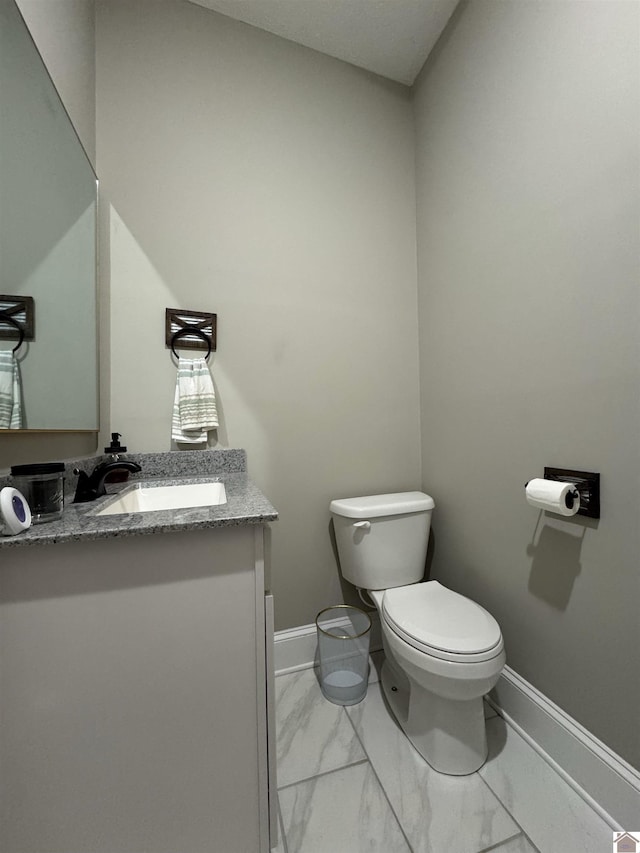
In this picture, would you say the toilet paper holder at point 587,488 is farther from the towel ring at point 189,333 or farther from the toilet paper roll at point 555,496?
the towel ring at point 189,333

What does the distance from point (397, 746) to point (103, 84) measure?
8.51 ft

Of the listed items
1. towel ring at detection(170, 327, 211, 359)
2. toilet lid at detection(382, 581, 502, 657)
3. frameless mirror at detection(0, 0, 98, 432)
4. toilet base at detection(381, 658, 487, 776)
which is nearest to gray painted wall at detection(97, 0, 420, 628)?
towel ring at detection(170, 327, 211, 359)

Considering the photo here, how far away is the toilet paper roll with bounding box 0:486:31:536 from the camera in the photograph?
2.06ft

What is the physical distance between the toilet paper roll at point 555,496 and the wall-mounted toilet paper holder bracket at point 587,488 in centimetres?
2

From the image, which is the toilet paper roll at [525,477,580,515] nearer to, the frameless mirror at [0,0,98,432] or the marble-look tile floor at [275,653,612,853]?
the marble-look tile floor at [275,653,612,853]

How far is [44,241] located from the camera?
0.97 m

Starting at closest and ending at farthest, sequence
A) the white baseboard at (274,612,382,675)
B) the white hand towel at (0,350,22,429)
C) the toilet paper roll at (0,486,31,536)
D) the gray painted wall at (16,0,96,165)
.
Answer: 1. the toilet paper roll at (0,486,31,536)
2. the white hand towel at (0,350,22,429)
3. the gray painted wall at (16,0,96,165)
4. the white baseboard at (274,612,382,675)

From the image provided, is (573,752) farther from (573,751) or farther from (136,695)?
(136,695)

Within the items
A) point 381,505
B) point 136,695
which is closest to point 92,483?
point 136,695

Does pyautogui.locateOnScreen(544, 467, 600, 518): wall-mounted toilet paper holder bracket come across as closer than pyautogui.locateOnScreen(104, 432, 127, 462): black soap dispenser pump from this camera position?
Yes

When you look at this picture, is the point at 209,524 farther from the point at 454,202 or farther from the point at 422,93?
Answer: the point at 422,93

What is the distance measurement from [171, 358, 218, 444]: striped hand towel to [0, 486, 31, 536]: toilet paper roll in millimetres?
655

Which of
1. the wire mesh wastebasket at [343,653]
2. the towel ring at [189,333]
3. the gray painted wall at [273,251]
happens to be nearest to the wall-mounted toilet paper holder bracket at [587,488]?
the gray painted wall at [273,251]

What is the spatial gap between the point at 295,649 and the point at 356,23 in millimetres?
2700
